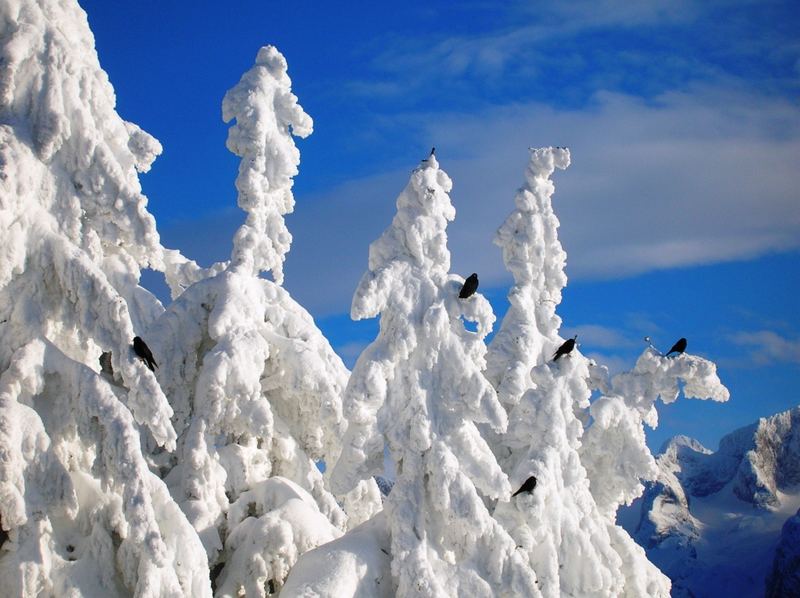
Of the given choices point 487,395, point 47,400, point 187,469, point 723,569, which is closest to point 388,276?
point 487,395

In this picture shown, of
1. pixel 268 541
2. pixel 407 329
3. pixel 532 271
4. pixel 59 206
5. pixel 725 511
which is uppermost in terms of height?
pixel 725 511

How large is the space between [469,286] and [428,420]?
2.13 m

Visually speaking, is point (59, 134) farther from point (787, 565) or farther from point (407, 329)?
point (787, 565)

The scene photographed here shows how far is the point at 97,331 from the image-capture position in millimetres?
12430

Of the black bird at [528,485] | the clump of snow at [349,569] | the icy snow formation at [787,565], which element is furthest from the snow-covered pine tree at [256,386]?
the icy snow formation at [787,565]

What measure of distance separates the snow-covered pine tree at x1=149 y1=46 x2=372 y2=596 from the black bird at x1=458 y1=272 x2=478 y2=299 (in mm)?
2961

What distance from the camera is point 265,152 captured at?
19.0 metres

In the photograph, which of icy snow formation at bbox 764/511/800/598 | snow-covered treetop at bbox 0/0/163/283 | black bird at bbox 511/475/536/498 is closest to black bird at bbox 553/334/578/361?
black bird at bbox 511/475/536/498

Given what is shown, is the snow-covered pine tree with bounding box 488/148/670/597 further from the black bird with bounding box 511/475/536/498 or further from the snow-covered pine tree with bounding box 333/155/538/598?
the snow-covered pine tree with bounding box 333/155/538/598

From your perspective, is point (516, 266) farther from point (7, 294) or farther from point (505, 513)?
point (7, 294)

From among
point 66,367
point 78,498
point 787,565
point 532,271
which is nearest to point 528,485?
point 532,271

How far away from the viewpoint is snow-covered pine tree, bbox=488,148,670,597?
59.3ft

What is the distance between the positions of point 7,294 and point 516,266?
1160 centimetres

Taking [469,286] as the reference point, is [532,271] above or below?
above
